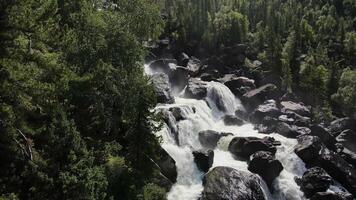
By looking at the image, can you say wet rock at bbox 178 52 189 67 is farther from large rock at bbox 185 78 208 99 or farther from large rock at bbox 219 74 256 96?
large rock at bbox 185 78 208 99

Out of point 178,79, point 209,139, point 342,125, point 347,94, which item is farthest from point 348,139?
point 178,79

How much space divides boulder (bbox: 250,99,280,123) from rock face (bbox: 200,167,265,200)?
1335 inches

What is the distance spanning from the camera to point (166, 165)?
4572cm

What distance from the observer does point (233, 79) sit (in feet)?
301

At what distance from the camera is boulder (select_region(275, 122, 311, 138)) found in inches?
2667

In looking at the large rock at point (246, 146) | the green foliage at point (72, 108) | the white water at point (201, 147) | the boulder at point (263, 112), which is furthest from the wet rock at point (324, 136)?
the green foliage at point (72, 108)

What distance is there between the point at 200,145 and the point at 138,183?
22.7 metres

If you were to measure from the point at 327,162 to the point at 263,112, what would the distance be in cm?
2309

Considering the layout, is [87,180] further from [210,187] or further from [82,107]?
[210,187]

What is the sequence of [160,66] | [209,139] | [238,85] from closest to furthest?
[209,139]
[238,85]
[160,66]

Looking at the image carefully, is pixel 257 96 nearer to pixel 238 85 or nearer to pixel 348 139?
pixel 238 85

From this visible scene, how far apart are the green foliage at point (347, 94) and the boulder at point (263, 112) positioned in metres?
18.0

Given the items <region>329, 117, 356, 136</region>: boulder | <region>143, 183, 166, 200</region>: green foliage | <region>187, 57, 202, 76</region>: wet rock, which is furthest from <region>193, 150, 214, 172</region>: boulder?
<region>187, 57, 202, 76</region>: wet rock

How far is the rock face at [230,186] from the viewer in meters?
41.8
